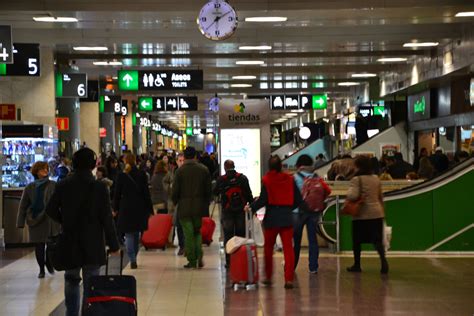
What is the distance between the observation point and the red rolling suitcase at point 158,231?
50.5 feet

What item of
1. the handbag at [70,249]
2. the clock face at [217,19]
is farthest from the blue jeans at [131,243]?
the handbag at [70,249]

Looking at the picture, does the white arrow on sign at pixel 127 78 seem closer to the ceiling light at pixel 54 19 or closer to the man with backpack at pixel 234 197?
the ceiling light at pixel 54 19

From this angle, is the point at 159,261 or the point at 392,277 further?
the point at 159,261

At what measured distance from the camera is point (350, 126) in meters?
35.8

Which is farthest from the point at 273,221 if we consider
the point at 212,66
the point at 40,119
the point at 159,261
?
the point at 212,66

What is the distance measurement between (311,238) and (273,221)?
126cm

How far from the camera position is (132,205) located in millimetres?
12969

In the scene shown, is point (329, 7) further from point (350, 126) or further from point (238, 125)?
point (350, 126)

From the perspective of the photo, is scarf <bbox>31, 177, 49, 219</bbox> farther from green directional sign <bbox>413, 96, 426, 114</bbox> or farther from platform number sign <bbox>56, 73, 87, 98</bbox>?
green directional sign <bbox>413, 96, 426, 114</bbox>

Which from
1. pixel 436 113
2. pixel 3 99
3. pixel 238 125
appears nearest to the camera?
pixel 238 125

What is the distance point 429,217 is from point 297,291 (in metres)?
4.40

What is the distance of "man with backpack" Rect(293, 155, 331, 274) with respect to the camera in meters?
12.0

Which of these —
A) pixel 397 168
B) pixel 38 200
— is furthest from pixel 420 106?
A: pixel 38 200

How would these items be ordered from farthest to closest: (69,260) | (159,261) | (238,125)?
(238,125)
(159,261)
(69,260)
